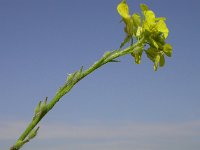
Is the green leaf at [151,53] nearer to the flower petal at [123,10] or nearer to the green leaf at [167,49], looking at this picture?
the green leaf at [167,49]

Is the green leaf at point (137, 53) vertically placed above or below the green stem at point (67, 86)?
above

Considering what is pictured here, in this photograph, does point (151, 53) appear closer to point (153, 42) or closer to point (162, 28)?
point (153, 42)

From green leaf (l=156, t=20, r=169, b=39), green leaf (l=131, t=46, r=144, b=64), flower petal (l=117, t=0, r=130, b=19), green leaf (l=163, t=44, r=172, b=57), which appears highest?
flower petal (l=117, t=0, r=130, b=19)

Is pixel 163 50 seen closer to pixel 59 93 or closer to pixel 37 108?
pixel 59 93

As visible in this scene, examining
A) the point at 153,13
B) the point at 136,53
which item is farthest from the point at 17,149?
the point at 153,13

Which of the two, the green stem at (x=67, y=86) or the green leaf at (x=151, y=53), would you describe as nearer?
the green stem at (x=67, y=86)

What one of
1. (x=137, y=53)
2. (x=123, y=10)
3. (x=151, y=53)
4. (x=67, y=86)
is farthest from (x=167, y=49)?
(x=67, y=86)

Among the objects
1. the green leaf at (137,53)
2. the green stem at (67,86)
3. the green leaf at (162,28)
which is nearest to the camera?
the green stem at (67,86)

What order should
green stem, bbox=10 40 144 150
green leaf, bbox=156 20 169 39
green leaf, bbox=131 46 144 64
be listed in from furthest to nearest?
green leaf, bbox=156 20 169 39
green leaf, bbox=131 46 144 64
green stem, bbox=10 40 144 150

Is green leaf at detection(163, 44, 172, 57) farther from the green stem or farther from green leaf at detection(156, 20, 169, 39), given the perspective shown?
the green stem

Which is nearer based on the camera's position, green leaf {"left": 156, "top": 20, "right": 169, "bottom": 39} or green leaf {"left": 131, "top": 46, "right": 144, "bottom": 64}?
green leaf {"left": 131, "top": 46, "right": 144, "bottom": 64}

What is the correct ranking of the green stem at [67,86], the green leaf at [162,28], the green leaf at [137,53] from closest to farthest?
the green stem at [67,86]
the green leaf at [137,53]
the green leaf at [162,28]
